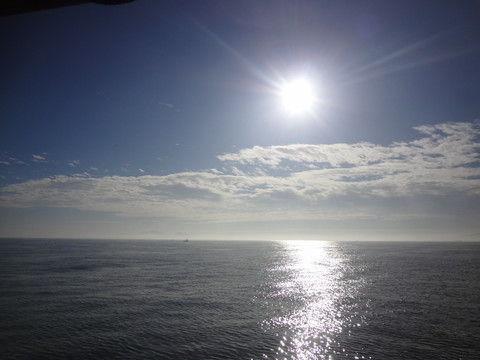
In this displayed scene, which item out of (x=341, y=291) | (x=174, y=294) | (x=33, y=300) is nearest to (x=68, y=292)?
(x=33, y=300)

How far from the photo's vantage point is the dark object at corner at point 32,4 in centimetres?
595

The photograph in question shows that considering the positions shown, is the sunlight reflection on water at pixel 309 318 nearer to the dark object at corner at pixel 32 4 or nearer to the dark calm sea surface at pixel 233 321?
the dark calm sea surface at pixel 233 321

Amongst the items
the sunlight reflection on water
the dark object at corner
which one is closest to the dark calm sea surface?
the sunlight reflection on water

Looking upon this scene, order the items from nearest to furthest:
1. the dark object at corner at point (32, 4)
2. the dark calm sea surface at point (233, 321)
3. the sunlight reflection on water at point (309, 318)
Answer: the dark object at corner at point (32, 4) → the dark calm sea surface at point (233, 321) → the sunlight reflection on water at point (309, 318)

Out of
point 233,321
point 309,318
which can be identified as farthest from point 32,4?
point 309,318

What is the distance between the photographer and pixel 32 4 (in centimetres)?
607

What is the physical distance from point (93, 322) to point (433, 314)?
139ft

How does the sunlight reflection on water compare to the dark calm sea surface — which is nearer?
the dark calm sea surface

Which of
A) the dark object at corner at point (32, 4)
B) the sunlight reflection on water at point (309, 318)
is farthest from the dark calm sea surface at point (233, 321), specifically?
the dark object at corner at point (32, 4)

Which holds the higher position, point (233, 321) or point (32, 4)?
point (32, 4)

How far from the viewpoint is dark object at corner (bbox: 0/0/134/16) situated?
5953mm

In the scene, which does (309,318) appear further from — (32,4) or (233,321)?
(32,4)

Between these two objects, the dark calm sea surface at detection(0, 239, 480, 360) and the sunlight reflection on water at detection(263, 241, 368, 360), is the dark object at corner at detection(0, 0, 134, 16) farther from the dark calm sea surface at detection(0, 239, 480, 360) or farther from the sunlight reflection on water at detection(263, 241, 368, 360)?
the sunlight reflection on water at detection(263, 241, 368, 360)

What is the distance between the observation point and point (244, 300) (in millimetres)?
42562
